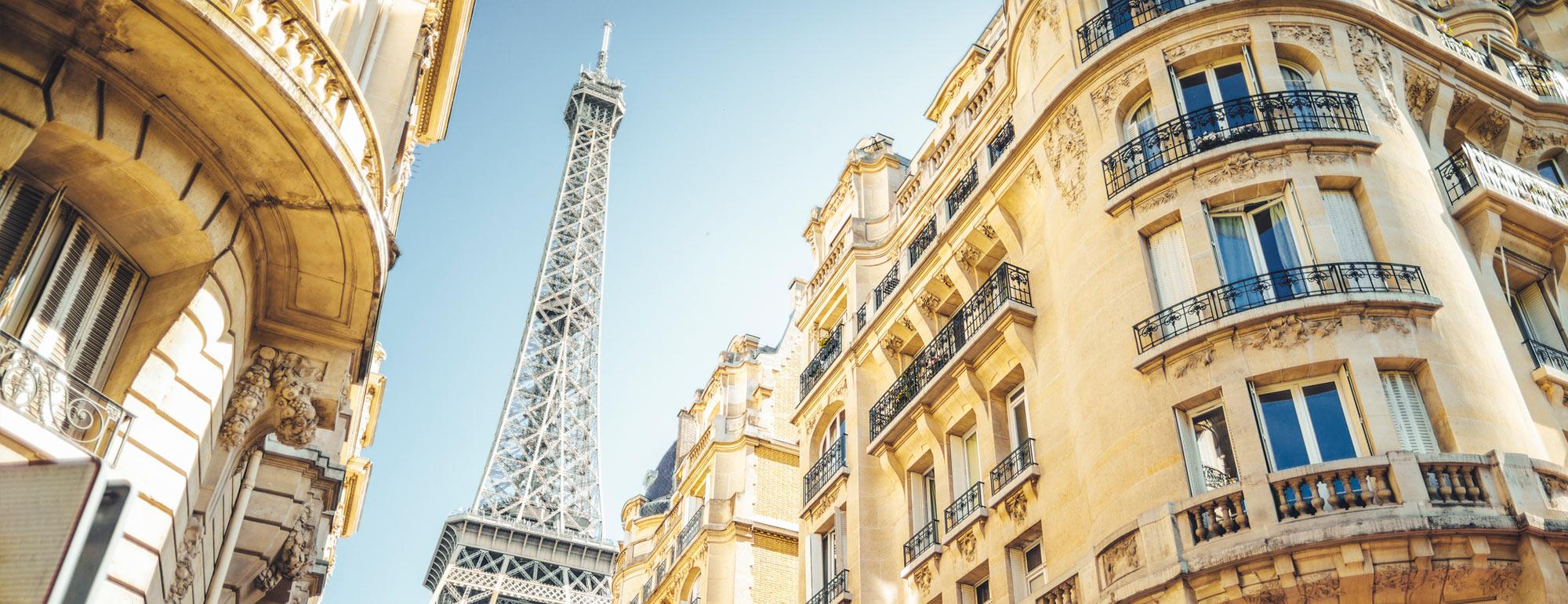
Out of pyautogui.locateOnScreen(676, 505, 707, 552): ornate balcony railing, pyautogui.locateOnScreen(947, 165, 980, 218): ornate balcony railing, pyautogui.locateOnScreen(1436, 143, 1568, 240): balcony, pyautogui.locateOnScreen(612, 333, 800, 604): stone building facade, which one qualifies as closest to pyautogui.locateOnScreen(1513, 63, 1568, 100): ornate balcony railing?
pyautogui.locateOnScreen(1436, 143, 1568, 240): balcony

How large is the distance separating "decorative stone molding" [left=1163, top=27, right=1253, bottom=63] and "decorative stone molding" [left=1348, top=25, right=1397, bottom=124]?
5.58 feet

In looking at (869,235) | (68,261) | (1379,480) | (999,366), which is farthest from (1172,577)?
(869,235)

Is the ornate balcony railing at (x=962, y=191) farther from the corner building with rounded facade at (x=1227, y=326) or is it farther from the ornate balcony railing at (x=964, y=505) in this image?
the ornate balcony railing at (x=964, y=505)

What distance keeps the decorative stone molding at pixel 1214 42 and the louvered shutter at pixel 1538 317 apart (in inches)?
226

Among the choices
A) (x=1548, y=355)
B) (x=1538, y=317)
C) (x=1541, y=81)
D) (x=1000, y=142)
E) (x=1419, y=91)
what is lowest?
(x=1548, y=355)

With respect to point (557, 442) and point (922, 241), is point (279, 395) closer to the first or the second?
point (922, 241)

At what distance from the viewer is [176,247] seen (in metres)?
11.4

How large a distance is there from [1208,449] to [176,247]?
40.6ft

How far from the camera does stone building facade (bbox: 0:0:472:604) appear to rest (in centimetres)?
980

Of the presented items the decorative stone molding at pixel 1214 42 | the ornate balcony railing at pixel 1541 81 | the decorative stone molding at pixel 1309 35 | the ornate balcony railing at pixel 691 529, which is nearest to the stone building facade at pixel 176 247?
the decorative stone molding at pixel 1214 42

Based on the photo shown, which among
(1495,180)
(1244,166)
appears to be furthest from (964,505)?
(1495,180)

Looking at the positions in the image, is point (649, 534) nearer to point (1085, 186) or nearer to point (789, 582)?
point (789, 582)

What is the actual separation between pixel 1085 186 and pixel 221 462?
13213mm

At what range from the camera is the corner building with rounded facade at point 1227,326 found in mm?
13469
